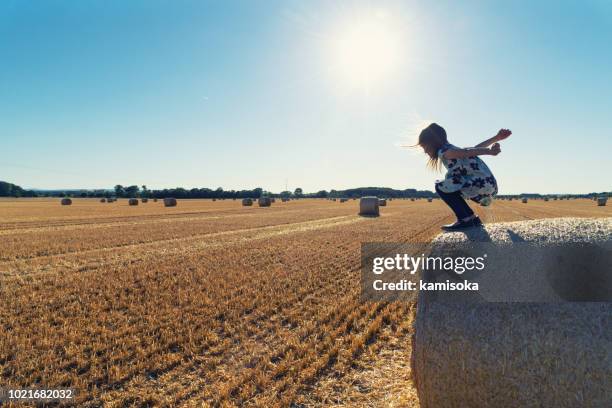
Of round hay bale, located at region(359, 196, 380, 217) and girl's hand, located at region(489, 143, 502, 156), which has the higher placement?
girl's hand, located at region(489, 143, 502, 156)

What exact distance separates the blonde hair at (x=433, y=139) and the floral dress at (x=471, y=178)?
5.3 inches

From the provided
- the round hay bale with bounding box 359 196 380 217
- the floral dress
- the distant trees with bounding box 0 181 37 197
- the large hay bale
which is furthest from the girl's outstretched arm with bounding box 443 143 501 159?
the distant trees with bounding box 0 181 37 197

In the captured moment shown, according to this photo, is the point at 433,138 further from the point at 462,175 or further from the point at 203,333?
the point at 203,333

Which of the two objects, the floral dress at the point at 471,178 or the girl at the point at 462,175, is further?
the floral dress at the point at 471,178

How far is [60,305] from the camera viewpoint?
651 cm

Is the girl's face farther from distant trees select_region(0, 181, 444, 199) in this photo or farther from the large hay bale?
distant trees select_region(0, 181, 444, 199)

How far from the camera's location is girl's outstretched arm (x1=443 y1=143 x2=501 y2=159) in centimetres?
363


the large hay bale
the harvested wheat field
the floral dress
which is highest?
the floral dress

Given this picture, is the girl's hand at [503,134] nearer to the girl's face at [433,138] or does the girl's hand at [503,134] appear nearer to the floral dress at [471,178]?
the floral dress at [471,178]

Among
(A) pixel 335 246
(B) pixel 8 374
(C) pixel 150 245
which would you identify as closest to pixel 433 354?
(B) pixel 8 374

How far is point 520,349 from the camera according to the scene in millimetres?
2504

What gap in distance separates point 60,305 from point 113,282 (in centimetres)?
158

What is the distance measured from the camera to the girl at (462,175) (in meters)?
3.79

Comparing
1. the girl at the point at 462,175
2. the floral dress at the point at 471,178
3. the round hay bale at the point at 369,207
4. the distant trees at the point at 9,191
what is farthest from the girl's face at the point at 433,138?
the distant trees at the point at 9,191
